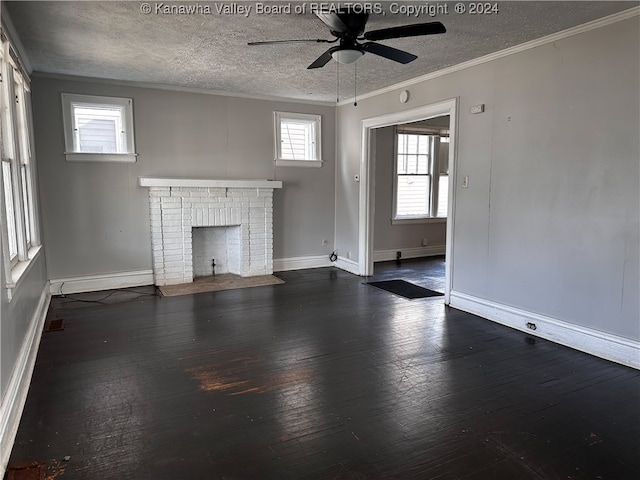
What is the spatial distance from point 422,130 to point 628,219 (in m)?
4.65

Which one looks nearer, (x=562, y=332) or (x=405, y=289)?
(x=562, y=332)

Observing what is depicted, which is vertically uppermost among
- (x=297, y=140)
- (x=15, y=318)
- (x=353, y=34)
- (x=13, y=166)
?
(x=353, y=34)

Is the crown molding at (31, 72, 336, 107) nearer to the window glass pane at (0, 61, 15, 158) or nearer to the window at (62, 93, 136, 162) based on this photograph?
the window at (62, 93, 136, 162)

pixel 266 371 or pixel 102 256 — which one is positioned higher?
pixel 102 256

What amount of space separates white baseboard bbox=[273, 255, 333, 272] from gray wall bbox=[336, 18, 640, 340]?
258 centimetres

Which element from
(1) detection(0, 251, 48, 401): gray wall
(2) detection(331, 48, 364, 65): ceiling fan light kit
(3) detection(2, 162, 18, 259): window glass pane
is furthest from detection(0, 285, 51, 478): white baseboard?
(2) detection(331, 48, 364, 65): ceiling fan light kit

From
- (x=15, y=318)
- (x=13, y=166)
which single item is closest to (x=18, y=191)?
(x=13, y=166)

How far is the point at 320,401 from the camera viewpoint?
2572mm

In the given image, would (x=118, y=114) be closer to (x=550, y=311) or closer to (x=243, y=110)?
(x=243, y=110)

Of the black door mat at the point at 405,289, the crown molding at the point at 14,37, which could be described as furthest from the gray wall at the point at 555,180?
the crown molding at the point at 14,37

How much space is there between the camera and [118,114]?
5.14 meters

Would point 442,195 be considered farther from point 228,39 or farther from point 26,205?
point 26,205

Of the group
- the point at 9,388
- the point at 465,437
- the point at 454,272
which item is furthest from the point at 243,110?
the point at 465,437

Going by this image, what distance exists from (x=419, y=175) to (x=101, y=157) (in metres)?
4.96
